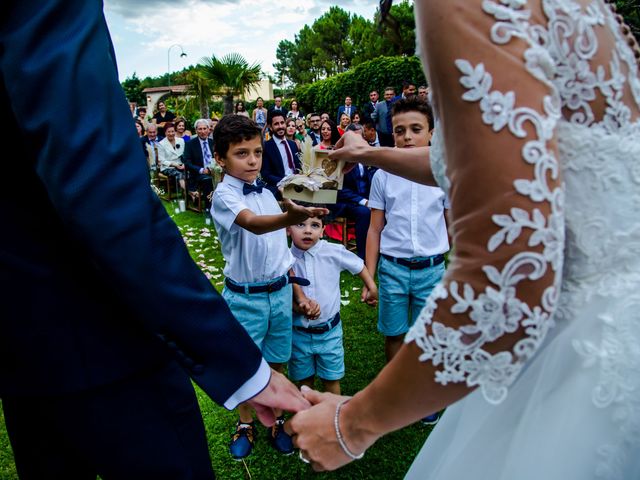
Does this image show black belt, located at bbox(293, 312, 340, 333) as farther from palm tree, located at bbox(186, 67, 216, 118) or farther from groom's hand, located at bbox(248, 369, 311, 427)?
palm tree, located at bbox(186, 67, 216, 118)

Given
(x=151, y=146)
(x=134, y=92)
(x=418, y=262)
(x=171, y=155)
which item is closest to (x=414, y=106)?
(x=418, y=262)

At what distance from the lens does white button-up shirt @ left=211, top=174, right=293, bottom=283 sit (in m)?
3.09

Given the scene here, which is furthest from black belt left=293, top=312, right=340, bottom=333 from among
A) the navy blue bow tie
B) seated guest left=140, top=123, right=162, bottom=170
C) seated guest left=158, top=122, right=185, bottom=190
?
seated guest left=140, top=123, right=162, bottom=170

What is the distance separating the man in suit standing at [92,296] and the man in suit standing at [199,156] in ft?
30.8

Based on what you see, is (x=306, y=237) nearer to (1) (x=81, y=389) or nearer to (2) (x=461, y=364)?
(1) (x=81, y=389)

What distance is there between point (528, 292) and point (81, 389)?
1121mm

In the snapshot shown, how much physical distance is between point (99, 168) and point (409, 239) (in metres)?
2.73

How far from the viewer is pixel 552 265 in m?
0.93

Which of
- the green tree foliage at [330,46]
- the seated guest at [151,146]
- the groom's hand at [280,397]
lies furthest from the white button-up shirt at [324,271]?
the green tree foliage at [330,46]

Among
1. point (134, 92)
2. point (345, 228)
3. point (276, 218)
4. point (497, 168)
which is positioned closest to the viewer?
point (497, 168)

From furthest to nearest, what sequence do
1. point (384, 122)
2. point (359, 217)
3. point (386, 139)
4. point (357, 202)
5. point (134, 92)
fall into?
point (134, 92), point (384, 122), point (386, 139), point (357, 202), point (359, 217)

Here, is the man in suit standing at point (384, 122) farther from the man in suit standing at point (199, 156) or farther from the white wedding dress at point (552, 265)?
the white wedding dress at point (552, 265)

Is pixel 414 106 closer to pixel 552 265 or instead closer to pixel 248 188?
pixel 248 188

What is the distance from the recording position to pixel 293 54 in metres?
83.7
